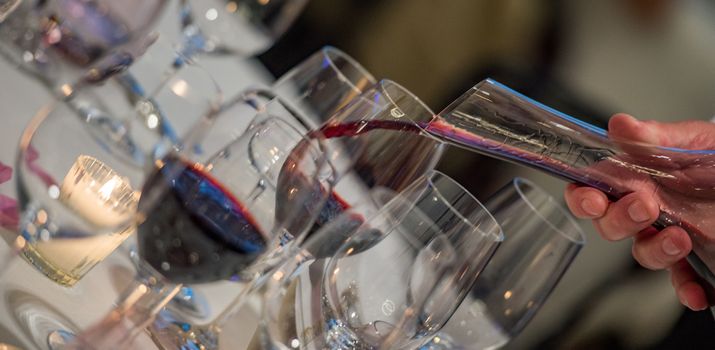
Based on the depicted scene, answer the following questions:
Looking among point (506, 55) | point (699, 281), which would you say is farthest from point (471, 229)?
point (506, 55)

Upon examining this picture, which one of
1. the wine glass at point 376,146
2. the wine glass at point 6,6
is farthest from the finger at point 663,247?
the wine glass at point 6,6

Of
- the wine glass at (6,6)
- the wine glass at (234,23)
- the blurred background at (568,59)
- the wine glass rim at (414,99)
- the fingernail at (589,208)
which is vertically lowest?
the blurred background at (568,59)

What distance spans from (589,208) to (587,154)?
6.1 inches

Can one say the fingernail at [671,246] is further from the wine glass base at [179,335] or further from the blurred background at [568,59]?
the blurred background at [568,59]

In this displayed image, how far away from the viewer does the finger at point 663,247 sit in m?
0.96

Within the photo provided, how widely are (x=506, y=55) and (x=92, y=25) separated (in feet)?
4.51

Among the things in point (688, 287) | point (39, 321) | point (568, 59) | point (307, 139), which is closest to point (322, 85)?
point (307, 139)

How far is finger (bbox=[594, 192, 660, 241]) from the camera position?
916mm

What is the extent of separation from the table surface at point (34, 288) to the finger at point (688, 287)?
63 cm

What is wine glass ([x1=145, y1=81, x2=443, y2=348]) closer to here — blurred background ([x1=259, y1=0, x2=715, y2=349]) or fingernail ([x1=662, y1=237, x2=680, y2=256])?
fingernail ([x1=662, y1=237, x2=680, y2=256])

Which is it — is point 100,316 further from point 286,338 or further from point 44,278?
point 286,338

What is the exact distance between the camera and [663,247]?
971 mm

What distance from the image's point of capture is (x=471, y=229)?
75 cm

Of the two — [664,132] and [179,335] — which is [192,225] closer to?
[179,335]
